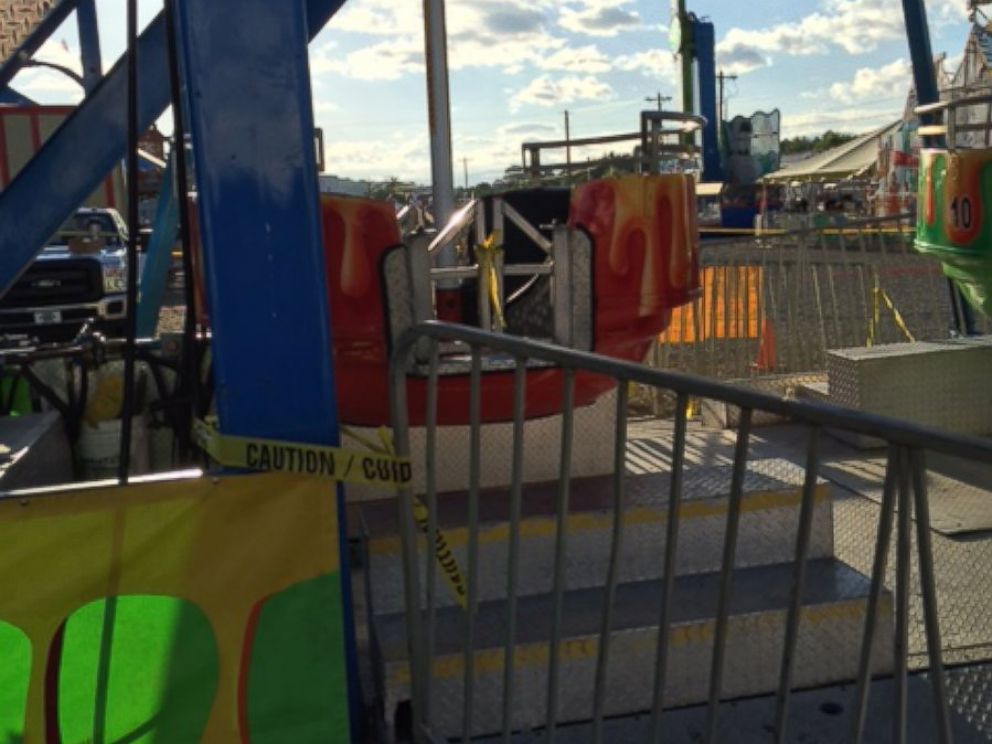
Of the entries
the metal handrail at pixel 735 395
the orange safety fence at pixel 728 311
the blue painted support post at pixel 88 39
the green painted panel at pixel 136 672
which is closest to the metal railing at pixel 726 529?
the metal handrail at pixel 735 395

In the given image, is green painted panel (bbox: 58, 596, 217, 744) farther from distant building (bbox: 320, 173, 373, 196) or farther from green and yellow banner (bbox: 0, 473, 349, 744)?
distant building (bbox: 320, 173, 373, 196)

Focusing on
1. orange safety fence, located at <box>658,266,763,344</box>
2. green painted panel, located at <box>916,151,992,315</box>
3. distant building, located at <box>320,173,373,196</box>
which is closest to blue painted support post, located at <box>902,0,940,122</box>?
orange safety fence, located at <box>658,266,763,344</box>

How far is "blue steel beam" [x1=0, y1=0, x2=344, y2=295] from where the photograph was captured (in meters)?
3.06

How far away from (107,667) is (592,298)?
2.28 metres

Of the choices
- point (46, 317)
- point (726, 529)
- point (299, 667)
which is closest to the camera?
point (726, 529)

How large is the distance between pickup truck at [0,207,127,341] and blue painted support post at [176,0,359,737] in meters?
7.96

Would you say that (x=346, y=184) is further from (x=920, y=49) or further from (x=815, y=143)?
(x=815, y=143)

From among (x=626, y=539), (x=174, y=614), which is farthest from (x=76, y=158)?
(x=626, y=539)

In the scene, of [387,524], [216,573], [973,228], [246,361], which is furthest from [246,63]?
[973,228]

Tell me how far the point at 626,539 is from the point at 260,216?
179 centimetres

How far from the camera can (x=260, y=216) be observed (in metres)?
2.53

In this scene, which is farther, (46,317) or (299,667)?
(46,317)

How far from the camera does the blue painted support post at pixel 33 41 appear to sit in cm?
446

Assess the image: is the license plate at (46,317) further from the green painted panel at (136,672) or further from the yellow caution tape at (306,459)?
the green painted panel at (136,672)
